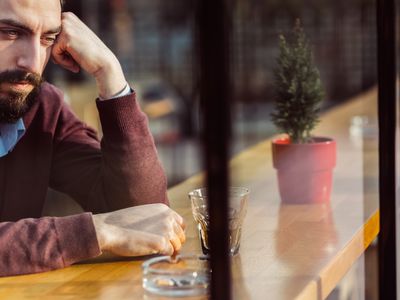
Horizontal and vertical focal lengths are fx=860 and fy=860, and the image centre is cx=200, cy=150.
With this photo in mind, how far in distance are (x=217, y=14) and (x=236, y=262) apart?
2.03 ft

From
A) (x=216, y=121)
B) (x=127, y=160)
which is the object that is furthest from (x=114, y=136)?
(x=216, y=121)

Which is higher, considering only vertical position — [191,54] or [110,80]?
[110,80]

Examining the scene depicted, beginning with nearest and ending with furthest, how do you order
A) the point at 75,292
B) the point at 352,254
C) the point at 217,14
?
the point at 217,14 < the point at 75,292 < the point at 352,254

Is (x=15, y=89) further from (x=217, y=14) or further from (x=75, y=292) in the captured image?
(x=217, y=14)

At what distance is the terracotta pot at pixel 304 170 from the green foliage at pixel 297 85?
0.05 metres

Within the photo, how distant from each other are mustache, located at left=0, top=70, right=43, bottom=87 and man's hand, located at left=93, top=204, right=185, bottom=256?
0.36 meters

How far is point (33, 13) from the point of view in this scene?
60.0 inches

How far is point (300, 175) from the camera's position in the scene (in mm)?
1722

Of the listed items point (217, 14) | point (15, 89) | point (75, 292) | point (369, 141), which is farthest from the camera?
point (369, 141)

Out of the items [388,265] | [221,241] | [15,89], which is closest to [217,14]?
[221,241]

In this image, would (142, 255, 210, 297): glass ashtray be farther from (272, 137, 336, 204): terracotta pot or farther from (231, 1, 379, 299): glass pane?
(272, 137, 336, 204): terracotta pot

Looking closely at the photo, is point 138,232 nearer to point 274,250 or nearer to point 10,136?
point 274,250

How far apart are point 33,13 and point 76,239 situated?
458 mm

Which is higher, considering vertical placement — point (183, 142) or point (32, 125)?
point (32, 125)
